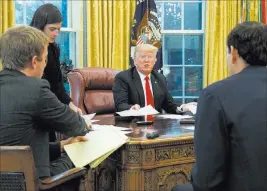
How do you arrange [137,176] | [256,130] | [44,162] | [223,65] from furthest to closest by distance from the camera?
[223,65], [137,176], [44,162], [256,130]

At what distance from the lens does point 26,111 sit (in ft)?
5.41

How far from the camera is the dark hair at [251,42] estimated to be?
1.47 meters

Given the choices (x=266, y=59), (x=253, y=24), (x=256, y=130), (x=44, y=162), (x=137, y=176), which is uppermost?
(x=253, y=24)

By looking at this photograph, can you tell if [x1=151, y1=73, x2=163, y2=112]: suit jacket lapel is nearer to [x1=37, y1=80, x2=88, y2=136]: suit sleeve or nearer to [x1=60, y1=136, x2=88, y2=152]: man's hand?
[x1=60, y1=136, x2=88, y2=152]: man's hand

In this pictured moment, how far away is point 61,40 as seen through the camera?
5.25 meters

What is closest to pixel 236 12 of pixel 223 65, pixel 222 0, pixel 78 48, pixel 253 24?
pixel 222 0

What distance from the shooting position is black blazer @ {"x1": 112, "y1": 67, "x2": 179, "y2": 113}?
3.42 metres

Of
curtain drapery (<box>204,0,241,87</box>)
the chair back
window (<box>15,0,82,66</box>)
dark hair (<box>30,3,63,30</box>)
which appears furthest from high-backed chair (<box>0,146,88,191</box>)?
curtain drapery (<box>204,0,241,87</box>)

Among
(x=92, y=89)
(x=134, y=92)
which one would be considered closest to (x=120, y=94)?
(x=134, y=92)

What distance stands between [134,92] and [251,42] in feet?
6.69

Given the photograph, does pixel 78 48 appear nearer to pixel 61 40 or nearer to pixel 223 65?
pixel 61 40

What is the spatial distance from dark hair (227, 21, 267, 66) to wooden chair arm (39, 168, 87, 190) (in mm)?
849

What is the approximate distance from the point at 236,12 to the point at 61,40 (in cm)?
231

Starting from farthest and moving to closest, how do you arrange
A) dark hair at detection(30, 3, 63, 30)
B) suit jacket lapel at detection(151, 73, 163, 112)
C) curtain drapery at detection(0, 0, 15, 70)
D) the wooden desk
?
curtain drapery at detection(0, 0, 15, 70) < suit jacket lapel at detection(151, 73, 163, 112) < dark hair at detection(30, 3, 63, 30) < the wooden desk
